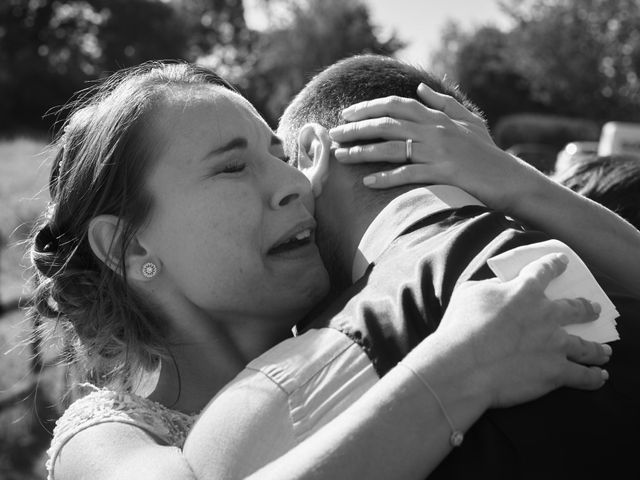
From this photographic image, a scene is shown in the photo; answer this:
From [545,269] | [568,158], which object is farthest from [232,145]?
[568,158]

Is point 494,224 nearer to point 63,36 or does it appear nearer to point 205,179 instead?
point 205,179

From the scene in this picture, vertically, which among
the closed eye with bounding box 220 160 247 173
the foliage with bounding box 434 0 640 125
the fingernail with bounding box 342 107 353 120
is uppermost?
the fingernail with bounding box 342 107 353 120

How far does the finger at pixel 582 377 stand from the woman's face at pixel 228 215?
2.99 feet

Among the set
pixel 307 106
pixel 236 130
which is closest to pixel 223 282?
pixel 236 130

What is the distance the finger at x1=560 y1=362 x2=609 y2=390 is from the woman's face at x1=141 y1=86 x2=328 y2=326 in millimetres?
912

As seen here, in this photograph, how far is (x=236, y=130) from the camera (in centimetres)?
225

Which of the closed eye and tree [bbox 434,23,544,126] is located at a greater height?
the closed eye

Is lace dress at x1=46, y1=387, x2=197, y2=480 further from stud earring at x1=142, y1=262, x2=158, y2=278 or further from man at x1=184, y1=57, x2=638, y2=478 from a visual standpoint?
man at x1=184, y1=57, x2=638, y2=478

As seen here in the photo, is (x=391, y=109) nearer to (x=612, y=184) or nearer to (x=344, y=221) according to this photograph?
(x=344, y=221)

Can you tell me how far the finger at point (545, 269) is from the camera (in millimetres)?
1581

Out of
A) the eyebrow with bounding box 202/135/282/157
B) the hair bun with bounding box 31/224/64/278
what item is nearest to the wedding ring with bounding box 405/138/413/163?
the eyebrow with bounding box 202/135/282/157

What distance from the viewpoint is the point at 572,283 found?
1.65 meters

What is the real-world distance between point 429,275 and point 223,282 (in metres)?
0.80

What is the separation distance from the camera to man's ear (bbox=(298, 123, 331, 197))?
2.25m
